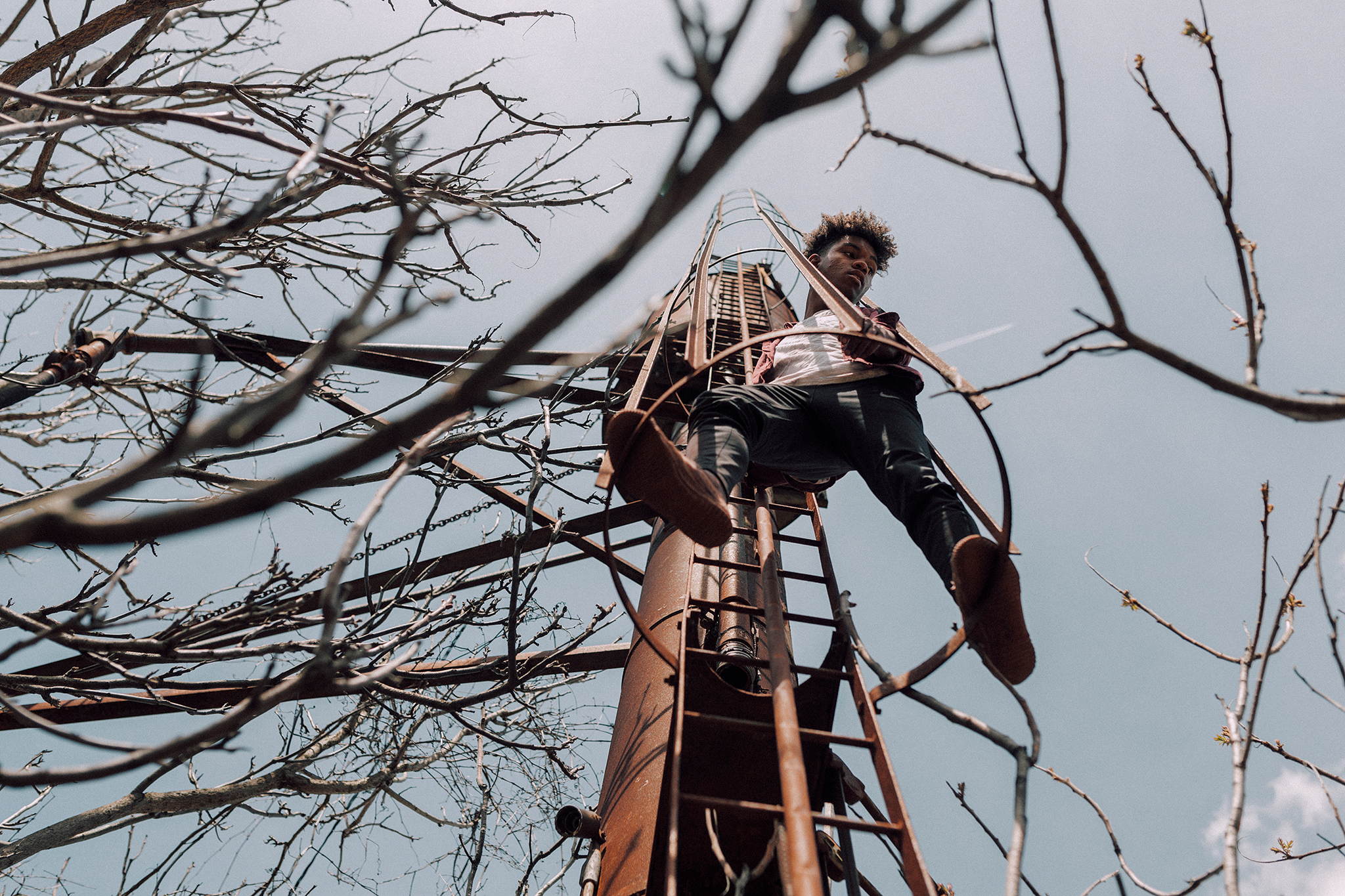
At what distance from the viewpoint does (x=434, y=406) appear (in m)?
0.93

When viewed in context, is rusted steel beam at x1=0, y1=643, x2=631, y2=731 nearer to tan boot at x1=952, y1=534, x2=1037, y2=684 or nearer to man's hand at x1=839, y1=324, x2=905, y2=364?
man's hand at x1=839, y1=324, x2=905, y2=364

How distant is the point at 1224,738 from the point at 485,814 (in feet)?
11.0

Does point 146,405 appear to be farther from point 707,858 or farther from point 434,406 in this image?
point 434,406

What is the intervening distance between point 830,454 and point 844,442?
11 centimetres

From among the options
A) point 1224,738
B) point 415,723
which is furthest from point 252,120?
point 1224,738

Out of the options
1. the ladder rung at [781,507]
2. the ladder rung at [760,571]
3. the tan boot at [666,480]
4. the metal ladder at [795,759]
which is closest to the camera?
the metal ladder at [795,759]

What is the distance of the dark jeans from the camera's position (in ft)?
9.68

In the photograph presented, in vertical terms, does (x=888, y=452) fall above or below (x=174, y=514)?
above

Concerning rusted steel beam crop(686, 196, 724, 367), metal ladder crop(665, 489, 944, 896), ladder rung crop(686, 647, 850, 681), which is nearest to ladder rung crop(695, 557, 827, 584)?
metal ladder crop(665, 489, 944, 896)

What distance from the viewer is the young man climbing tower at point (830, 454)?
2.59 m

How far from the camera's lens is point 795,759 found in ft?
7.57

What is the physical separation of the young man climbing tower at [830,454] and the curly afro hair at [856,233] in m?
1.09

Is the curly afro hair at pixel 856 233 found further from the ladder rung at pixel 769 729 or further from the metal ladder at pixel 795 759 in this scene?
the ladder rung at pixel 769 729

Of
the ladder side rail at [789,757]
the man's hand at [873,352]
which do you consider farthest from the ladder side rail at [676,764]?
the man's hand at [873,352]
